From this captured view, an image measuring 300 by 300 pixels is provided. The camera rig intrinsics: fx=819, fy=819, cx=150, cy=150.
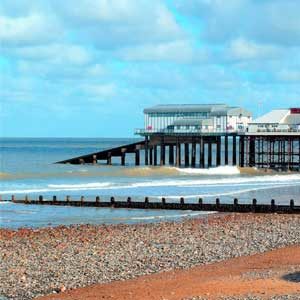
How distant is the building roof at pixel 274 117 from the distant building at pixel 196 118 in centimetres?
158

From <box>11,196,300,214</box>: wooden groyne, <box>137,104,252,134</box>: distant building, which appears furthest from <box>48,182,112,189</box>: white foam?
<box>137,104,252,134</box>: distant building

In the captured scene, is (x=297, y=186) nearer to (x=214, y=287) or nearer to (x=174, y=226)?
(x=174, y=226)

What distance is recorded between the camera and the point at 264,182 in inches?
2207

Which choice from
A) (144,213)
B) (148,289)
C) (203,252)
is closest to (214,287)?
(148,289)

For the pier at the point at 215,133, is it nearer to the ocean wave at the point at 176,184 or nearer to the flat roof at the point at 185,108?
the flat roof at the point at 185,108

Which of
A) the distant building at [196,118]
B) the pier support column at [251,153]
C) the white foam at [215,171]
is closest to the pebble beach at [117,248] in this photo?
the white foam at [215,171]

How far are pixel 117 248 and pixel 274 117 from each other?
178 feet

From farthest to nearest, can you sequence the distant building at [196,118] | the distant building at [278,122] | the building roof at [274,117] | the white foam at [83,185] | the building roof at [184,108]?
the building roof at [184,108], the distant building at [196,118], the building roof at [274,117], the distant building at [278,122], the white foam at [83,185]

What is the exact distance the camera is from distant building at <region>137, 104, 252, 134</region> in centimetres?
7419

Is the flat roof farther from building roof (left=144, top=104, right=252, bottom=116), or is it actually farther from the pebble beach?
the pebble beach

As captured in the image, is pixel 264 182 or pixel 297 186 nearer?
pixel 297 186

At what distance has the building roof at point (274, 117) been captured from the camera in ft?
236

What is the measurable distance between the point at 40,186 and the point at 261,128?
939 inches

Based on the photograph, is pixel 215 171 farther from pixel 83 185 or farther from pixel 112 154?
pixel 83 185
